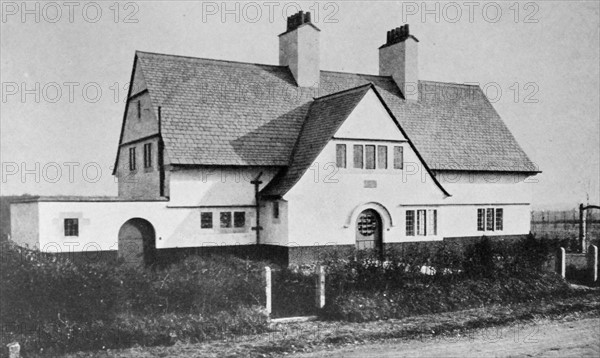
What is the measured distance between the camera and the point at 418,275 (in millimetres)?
21578

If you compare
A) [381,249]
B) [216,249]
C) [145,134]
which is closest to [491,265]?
[381,249]

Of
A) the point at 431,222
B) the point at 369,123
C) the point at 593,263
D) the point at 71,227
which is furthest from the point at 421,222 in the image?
the point at 71,227

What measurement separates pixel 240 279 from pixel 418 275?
6443mm

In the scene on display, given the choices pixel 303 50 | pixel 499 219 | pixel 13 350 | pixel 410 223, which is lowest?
pixel 13 350

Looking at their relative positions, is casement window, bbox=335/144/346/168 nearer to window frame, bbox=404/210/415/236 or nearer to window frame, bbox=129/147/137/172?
window frame, bbox=404/210/415/236

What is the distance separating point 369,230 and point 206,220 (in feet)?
24.1

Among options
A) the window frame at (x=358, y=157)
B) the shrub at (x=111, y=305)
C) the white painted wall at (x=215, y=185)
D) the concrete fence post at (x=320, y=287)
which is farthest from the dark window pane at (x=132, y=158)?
the concrete fence post at (x=320, y=287)

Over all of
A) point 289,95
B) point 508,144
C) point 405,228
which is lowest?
point 405,228

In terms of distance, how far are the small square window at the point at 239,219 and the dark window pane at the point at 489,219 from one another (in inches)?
569

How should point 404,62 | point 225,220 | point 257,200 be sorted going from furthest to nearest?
point 404,62, point 257,200, point 225,220

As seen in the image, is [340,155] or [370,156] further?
[370,156]

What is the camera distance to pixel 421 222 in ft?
96.3

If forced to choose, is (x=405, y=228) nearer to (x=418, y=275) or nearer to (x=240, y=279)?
(x=418, y=275)

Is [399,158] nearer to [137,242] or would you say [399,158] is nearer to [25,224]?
[137,242]
